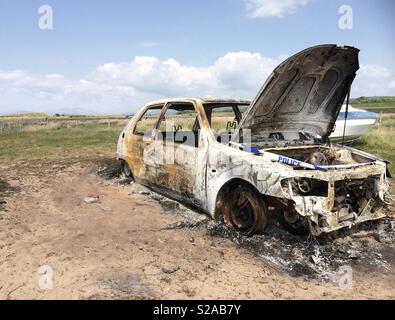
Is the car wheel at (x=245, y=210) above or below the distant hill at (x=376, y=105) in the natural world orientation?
below

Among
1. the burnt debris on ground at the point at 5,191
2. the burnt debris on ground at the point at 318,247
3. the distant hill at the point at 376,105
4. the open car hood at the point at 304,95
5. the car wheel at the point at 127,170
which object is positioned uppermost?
the distant hill at the point at 376,105

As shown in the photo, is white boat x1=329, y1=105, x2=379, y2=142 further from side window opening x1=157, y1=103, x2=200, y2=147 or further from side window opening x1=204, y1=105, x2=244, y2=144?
side window opening x1=157, y1=103, x2=200, y2=147

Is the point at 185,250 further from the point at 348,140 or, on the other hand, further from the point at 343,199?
the point at 348,140

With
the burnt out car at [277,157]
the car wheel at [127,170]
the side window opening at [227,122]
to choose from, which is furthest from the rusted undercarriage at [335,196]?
the car wheel at [127,170]

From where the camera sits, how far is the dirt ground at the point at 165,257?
3.38 meters

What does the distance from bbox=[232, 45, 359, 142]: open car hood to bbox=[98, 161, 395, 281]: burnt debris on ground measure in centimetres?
126

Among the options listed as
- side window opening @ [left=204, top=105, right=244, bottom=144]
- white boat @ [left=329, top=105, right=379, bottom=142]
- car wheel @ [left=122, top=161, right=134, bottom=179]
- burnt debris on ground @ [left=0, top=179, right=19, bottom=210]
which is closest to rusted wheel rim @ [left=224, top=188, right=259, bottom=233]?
side window opening @ [left=204, top=105, right=244, bottom=144]

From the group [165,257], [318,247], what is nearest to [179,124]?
[165,257]

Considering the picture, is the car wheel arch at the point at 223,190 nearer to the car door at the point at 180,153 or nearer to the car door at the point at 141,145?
the car door at the point at 180,153

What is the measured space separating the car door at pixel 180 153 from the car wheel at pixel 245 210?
45 centimetres

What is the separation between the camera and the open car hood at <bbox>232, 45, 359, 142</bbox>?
455 centimetres

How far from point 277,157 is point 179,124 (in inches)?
86.9

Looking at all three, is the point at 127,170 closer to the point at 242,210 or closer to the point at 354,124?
the point at 242,210

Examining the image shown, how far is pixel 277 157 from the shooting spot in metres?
4.31
